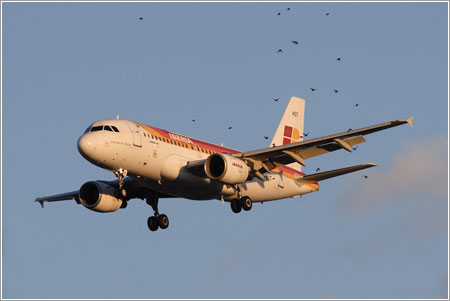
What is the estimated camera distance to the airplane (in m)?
63.5

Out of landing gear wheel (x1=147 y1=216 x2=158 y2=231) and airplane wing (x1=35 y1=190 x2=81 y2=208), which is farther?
airplane wing (x1=35 y1=190 x2=81 y2=208)

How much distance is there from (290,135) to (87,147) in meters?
22.5

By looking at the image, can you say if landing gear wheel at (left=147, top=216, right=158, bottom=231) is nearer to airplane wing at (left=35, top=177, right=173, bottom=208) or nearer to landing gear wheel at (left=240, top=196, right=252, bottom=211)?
airplane wing at (left=35, top=177, right=173, bottom=208)

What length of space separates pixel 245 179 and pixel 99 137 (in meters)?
9.85

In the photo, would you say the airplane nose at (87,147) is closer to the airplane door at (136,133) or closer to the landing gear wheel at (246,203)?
the airplane door at (136,133)

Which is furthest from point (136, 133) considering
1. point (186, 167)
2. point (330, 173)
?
point (330, 173)

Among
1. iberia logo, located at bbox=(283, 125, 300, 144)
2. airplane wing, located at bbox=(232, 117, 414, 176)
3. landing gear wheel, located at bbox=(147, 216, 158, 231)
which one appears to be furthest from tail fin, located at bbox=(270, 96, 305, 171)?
landing gear wheel, located at bbox=(147, 216, 158, 231)

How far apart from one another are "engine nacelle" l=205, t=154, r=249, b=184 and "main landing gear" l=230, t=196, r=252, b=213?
322 centimetres

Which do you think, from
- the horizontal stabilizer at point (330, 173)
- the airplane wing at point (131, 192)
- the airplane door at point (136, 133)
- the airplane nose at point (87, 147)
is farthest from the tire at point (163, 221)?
the airplane nose at point (87, 147)

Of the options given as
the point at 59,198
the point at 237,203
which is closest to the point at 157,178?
the point at 237,203

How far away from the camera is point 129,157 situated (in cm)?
6350

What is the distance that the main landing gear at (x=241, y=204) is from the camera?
227 feet

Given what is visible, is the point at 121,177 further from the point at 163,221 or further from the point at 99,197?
the point at 163,221

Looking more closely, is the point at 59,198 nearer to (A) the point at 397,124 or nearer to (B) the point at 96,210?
(B) the point at 96,210
